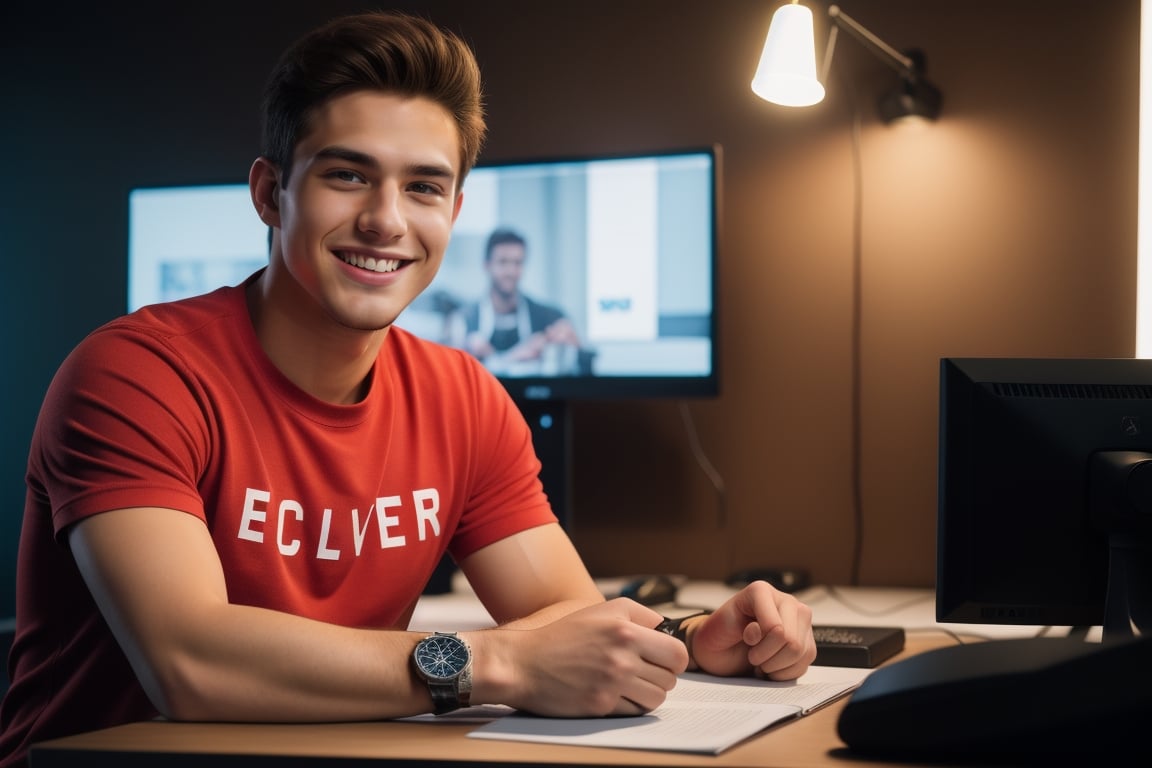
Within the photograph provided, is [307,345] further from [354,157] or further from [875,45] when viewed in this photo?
[875,45]

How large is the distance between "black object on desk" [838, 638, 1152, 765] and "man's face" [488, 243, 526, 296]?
1370mm

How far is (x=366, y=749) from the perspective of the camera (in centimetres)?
84

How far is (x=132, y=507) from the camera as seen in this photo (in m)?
1.04

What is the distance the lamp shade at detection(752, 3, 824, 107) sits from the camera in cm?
179

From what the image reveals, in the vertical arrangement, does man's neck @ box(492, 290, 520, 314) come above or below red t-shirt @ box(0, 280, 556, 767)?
above

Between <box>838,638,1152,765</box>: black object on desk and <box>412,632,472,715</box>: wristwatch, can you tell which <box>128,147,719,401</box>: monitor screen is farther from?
<box>838,638,1152,765</box>: black object on desk

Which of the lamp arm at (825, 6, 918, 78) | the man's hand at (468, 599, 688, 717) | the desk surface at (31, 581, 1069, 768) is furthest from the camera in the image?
the lamp arm at (825, 6, 918, 78)

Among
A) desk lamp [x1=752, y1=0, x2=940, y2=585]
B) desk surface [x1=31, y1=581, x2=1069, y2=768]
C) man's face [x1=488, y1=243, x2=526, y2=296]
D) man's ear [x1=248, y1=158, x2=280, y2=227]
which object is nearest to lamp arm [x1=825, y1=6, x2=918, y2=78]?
desk lamp [x1=752, y1=0, x2=940, y2=585]

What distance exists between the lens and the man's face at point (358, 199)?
4.31ft

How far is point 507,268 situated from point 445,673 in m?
1.23

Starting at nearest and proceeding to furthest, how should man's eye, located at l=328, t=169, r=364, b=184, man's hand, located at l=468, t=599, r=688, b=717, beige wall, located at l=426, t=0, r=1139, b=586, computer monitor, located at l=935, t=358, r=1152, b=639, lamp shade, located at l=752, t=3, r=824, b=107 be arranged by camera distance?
man's hand, located at l=468, t=599, r=688, b=717, computer monitor, located at l=935, t=358, r=1152, b=639, man's eye, located at l=328, t=169, r=364, b=184, lamp shade, located at l=752, t=3, r=824, b=107, beige wall, located at l=426, t=0, r=1139, b=586

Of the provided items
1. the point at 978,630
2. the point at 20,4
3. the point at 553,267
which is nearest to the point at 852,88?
the point at 553,267

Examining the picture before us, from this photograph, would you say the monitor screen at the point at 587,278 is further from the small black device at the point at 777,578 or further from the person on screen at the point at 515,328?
the small black device at the point at 777,578

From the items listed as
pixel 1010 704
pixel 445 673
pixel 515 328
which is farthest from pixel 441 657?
pixel 515 328
